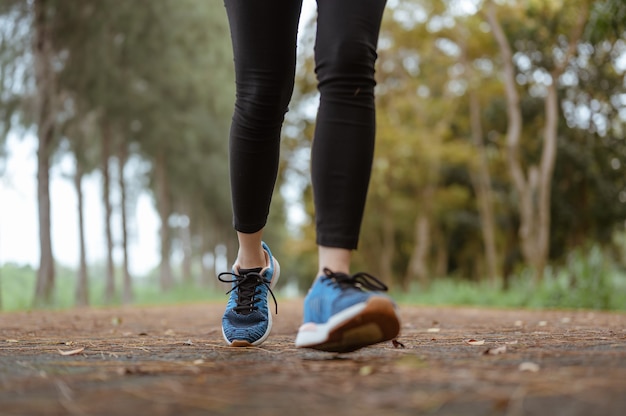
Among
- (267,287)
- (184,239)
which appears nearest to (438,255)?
(184,239)

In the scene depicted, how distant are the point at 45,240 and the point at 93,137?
5.23 meters

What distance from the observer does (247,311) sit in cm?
265

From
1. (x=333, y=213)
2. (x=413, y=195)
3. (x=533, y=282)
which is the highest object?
(x=413, y=195)

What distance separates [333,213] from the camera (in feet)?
7.09

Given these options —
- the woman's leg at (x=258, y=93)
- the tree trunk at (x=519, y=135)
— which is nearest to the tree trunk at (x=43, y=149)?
the tree trunk at (x=519, y=135)

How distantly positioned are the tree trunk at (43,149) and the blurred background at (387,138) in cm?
3

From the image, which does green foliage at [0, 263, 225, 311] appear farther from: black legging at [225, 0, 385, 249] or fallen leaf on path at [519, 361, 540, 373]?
fallen leaf on path at [519, 361, 540, 373]

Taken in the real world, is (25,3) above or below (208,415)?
above

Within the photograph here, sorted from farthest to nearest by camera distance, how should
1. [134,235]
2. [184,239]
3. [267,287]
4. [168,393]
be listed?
[134,235]
[184,239]
[267,287]
[168,393]

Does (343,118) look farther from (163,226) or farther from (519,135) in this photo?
(163,226)

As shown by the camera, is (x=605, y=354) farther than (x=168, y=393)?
Yes

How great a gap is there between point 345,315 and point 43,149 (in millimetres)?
11589

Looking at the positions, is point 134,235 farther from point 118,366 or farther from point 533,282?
point 118,366

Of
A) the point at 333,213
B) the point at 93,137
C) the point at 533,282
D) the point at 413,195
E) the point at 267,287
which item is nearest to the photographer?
the point at 333,213
